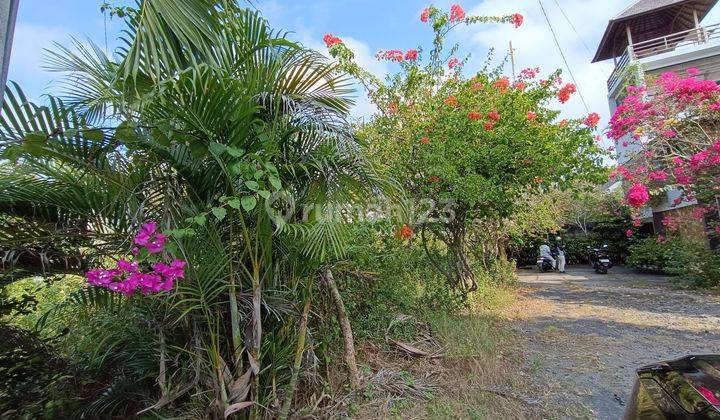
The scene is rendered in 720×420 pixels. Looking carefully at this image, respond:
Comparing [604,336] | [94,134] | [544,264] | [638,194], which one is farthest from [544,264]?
[94,134]

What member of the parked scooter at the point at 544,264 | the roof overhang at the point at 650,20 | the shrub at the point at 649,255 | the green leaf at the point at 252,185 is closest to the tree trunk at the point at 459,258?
the green leaf at the point at 252,185

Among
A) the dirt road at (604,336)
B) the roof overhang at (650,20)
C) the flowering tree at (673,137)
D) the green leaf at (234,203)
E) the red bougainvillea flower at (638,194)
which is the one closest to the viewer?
the green leaf at (234,203)

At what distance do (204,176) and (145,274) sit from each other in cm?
72

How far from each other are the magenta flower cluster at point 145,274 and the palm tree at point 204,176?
5.0 inches

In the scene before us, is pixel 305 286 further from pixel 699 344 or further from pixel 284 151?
pixel 699 344

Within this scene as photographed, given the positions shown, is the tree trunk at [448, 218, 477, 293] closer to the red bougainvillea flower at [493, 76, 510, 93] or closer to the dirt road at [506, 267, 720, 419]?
the dirt road at [506, 267, 720, 419]

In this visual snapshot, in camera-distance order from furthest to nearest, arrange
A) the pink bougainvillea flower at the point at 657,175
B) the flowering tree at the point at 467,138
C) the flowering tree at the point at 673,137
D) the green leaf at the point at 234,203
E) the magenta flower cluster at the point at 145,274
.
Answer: the pink bougainvillea flower at the point at 657,175, the flowering tree at the point at 673,137, the flowering tree at the point at 467,138, the green leaf at the point at 234,203, the magenta flower cluster at the point at 145,274

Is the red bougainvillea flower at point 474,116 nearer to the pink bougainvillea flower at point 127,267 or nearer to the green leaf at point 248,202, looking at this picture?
the green leaf at point 248,202

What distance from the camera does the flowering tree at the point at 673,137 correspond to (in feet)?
27.1

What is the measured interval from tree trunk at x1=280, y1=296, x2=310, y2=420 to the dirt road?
7.22ft

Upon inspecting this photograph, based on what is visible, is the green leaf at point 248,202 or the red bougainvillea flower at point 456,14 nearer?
the green leaf at point 248,202

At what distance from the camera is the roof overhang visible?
13.9 metres

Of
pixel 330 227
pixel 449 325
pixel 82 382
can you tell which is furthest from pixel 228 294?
pixel 449 325

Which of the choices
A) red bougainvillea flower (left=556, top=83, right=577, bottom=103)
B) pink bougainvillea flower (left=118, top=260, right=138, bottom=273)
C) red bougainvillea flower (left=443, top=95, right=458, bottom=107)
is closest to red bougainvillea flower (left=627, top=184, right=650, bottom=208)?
red bougainvillea flower (left=556, top=83, right=577, bottom=103)
